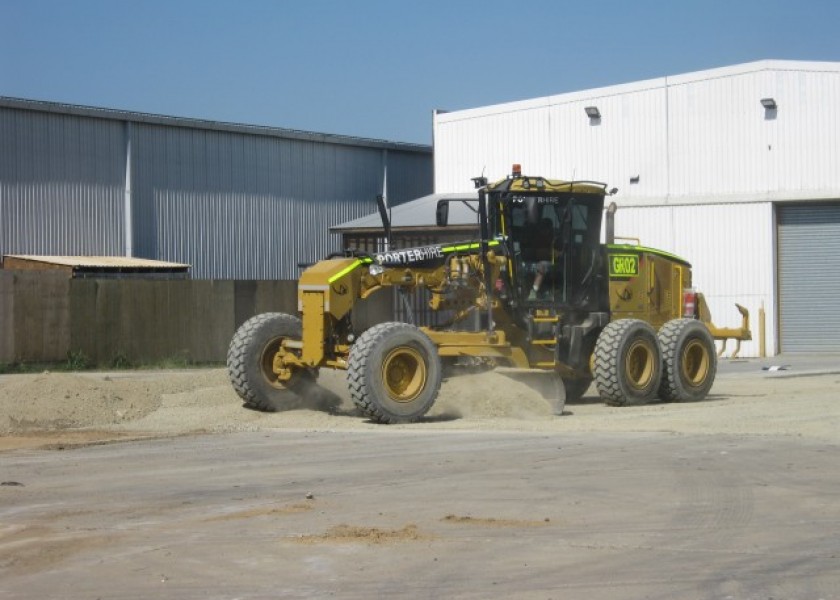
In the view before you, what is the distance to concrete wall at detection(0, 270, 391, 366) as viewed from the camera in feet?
101

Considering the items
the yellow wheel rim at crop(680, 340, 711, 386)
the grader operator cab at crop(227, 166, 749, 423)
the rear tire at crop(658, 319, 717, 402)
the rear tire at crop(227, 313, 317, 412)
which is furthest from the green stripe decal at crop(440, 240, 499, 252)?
the yellow wheel rim at crop(680, 340, 711, 386)

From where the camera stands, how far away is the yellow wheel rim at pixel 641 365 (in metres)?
19.5

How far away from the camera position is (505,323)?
61.8ft

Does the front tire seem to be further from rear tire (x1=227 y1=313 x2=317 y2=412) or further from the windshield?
the windshield

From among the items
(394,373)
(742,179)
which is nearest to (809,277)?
(742,179)

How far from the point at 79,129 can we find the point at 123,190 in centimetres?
235

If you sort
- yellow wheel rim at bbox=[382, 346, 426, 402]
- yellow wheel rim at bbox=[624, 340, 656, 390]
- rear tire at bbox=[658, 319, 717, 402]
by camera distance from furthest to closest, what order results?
rear tire at bbox=[658, 319, 717, 402], yellow wheel rim at bbox=[624, 340, 656, 390], yellow wheel rim at bbox=[382, 346, 426, 402]

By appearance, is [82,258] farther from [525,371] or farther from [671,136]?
[525,371]

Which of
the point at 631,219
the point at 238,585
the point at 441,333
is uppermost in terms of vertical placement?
the point at 631,219

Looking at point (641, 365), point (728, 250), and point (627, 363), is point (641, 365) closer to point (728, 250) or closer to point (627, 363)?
point (627, 363)

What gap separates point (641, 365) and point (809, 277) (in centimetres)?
1903

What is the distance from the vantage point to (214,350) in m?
34.2

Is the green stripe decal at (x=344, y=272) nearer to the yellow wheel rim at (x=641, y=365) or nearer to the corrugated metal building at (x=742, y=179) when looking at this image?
the yellow wheel rim at (x=641, y=365)

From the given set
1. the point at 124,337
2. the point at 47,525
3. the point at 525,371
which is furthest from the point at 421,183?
the point at 47,525
